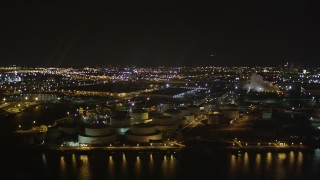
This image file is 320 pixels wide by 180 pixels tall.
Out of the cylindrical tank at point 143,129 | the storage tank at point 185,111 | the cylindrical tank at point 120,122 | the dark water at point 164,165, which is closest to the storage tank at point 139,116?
the cylindrical tank at point 120,122

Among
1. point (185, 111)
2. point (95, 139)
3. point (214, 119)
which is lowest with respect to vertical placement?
point (95, 139)

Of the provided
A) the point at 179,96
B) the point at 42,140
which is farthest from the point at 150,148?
the point at 179,96

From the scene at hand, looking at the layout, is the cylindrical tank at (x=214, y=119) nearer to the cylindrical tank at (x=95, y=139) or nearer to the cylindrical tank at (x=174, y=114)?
the cylindrical tank at (x=174, y=114)

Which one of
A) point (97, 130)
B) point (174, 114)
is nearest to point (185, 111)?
point (174, 114)

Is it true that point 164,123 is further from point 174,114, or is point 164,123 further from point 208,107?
point 208,107

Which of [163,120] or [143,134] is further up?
[163,120]

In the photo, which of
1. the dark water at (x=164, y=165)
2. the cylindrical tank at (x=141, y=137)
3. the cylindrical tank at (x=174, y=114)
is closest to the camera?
the dark water at (x=164, y=165)

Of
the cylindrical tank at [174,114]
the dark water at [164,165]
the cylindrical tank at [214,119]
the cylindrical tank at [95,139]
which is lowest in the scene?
the dark water at [164,165]

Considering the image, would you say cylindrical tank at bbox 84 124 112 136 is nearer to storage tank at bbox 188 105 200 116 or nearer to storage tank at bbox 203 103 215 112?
storage tank at bbox 188 105 200 116

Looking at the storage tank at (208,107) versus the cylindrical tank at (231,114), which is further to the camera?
the storage tank at (208,107)

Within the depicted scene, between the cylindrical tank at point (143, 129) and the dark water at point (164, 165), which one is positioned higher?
the cylindrical tank at point (143, 129)
